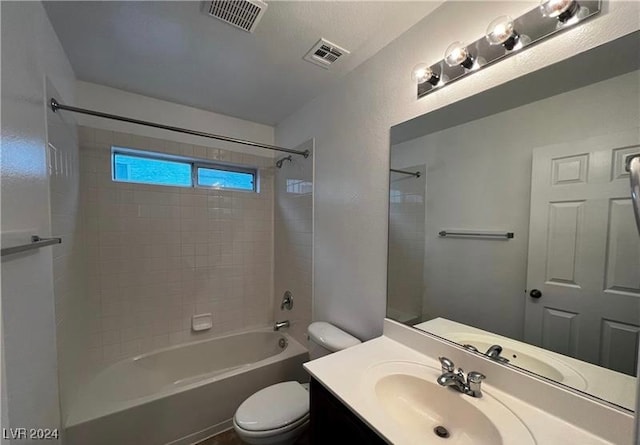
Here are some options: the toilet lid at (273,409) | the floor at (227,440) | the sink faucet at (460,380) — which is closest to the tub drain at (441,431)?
the sink faucet at (460,380)

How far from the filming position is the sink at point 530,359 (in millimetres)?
764

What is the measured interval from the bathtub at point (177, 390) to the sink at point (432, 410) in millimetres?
1148

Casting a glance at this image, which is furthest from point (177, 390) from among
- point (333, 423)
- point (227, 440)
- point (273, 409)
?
point (333, 423)

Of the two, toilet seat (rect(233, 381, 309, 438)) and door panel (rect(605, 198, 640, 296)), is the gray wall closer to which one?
door panel (rect(605, 198, 640, 296))

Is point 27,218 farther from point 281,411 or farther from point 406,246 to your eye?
point 406,246

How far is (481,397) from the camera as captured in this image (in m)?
0.84

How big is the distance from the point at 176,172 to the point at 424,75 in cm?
206

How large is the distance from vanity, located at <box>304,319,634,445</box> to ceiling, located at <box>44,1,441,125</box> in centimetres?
153

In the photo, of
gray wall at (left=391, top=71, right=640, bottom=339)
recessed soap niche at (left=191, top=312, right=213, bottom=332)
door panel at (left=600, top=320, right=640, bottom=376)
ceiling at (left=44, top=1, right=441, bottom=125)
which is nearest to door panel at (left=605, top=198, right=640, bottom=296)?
door panel at (left=600, top=320, right=640, bottom=376)

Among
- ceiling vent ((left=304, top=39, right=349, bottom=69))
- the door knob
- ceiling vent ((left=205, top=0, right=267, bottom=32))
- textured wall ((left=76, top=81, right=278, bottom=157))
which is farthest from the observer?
textured wall ((left=76, top=81, right=278, bottom=157))

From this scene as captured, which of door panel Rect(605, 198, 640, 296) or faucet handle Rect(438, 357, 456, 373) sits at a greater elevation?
door panel Rect(605, 198, 640, 296)

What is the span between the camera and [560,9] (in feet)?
2.48

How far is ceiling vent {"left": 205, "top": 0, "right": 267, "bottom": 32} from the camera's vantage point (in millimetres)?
1093

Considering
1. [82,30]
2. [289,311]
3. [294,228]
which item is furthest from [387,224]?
[82,30]
